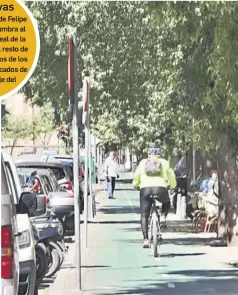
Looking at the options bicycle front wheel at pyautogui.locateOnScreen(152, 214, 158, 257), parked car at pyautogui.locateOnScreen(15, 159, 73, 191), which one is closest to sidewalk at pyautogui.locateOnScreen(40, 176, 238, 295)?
bicycle front wheel at pyautogui.locateOnScreen(152, 214, 158, 257)

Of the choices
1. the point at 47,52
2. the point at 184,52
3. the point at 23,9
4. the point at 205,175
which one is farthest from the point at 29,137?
the point at 23,9

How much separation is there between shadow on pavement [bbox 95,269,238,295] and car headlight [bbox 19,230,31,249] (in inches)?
116

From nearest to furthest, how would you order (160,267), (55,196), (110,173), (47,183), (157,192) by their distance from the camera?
(160,267), (157,192), (55,196), (47,183), (110,173)

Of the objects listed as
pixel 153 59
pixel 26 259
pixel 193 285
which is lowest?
pixel 193 285

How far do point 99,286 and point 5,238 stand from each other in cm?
583

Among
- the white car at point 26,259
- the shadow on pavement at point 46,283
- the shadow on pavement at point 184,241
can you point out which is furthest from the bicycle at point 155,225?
the white car at point 26,259

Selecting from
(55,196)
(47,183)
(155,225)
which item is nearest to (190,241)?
(55,196)

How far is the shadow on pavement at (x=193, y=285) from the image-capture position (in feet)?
40.7

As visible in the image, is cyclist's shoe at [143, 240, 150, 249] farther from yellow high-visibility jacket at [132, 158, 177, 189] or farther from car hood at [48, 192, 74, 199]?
car hood at [48, 192, 74, 199]

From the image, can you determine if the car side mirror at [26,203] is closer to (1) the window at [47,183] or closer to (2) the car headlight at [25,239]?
(2) the car headlight at [25,239]

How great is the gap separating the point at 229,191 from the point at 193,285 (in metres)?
6.02

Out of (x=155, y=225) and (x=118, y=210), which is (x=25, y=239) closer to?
(x=155, y=225)

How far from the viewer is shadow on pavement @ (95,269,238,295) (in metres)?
12.4

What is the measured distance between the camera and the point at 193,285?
42.9 ft
